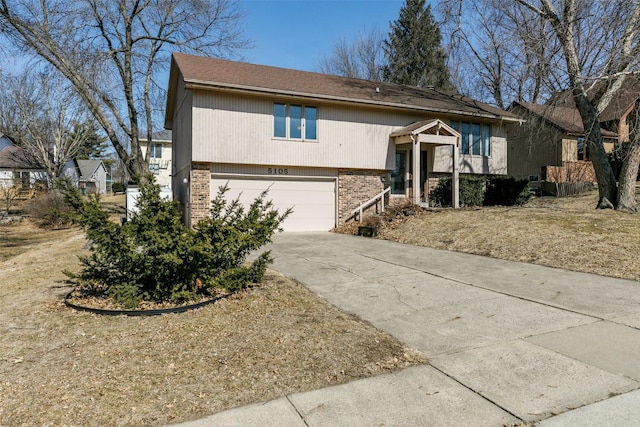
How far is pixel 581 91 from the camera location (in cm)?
1337

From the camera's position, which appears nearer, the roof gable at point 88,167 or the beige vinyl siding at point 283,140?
the beige vinyl siding at point 283,140

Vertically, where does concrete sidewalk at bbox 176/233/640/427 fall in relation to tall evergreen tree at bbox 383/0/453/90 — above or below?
below

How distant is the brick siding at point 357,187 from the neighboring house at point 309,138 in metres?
0.04

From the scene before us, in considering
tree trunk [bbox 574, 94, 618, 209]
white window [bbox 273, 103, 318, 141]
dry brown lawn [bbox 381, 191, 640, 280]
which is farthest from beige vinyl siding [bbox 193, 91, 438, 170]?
tree trunk [bbox 574, 94, 618, 209]

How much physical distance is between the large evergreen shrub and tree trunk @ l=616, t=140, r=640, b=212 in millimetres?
13151

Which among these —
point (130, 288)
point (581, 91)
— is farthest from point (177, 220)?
point (581, 91)

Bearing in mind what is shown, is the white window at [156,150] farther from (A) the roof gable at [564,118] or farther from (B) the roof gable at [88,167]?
(A) the roof gable at [564,118]

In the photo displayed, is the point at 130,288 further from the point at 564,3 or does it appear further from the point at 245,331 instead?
the point at 564,3

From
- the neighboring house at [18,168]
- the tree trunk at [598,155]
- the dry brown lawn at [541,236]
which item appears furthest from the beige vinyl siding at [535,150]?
the neighboring house at [18,168]

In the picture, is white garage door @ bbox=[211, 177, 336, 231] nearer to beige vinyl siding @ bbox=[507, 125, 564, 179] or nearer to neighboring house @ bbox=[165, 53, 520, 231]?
neighboring house @ bbox=[165, 53, 520, 231]

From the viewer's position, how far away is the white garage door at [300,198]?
48.0 ft

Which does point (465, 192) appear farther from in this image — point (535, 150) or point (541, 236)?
point (535, 150)

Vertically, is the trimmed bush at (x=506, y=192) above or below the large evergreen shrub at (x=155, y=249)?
above

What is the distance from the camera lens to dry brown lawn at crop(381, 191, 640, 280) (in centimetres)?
789
